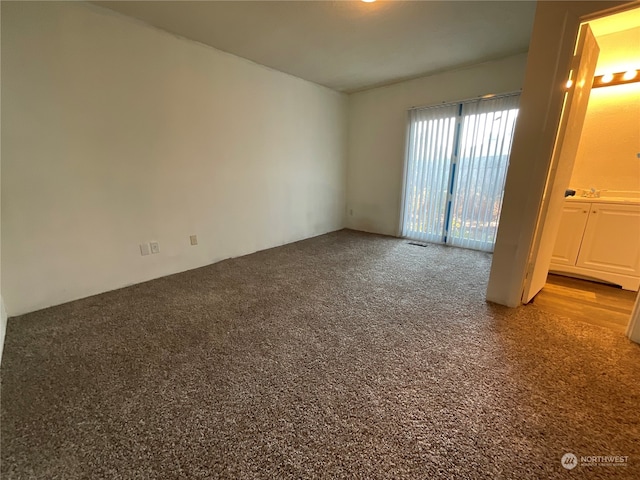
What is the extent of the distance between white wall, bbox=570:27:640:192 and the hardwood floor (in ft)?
3.69

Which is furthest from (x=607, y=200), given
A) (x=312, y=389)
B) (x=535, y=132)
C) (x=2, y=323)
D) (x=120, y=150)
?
(x=2, y=323)

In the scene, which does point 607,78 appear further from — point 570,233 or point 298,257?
point 298,257

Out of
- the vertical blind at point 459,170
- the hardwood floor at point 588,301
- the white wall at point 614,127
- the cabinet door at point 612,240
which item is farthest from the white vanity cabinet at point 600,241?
the vertical blind at point 459,170

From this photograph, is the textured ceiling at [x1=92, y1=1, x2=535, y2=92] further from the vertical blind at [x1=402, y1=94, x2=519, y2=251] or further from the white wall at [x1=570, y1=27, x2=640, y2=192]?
the white wall at [x1=570, y1=27, x2=640, y2=192]

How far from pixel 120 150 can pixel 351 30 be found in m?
2.45

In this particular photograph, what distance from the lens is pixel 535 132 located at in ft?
6.23

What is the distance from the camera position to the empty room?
1167 millimetres

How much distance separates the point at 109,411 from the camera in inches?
50.5

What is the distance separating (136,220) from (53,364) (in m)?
1.41

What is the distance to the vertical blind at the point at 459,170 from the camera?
3.41 metres

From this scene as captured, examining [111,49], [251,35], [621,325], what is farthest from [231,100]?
[621,325]

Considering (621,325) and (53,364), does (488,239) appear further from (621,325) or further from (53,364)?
(53,364)

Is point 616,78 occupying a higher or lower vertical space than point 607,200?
higher

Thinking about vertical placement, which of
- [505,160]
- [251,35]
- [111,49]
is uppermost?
[251,35]
